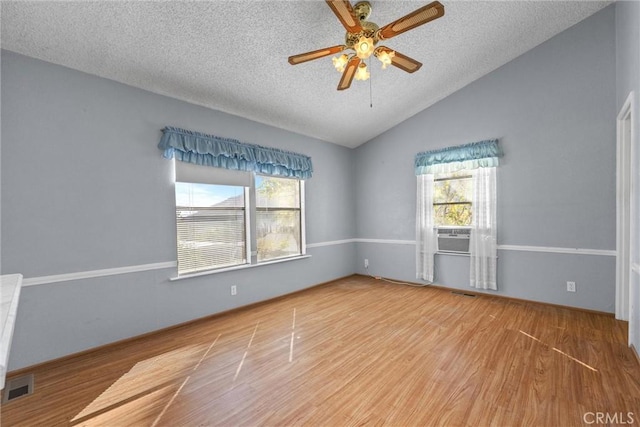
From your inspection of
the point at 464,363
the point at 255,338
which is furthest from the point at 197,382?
the point at 464,363

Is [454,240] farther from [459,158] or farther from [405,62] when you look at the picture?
[405,62]

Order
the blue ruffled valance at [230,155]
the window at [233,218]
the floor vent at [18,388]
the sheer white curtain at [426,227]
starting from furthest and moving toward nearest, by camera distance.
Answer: the sheer white curtain at [426,227] < the window at [233,218] < the blue ruffled valance at [230,155] < the floor vent at [18,388]

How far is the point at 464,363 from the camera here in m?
2.39

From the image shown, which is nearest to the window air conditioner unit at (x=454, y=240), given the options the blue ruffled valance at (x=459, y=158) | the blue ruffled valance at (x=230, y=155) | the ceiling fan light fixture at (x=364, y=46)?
the blue ruffled valance at (x=459, y=158)

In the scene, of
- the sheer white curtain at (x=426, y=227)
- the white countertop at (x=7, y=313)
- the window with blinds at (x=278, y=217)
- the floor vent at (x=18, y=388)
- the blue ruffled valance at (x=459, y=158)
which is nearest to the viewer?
the white countertop at (x=7, y=313)

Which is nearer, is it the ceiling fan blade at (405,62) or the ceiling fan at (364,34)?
the ceiling fan at (364,34)

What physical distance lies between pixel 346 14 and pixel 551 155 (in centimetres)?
344

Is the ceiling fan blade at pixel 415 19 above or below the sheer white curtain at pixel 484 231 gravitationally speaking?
above

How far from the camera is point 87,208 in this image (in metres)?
2.69

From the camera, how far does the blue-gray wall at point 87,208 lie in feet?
7.82

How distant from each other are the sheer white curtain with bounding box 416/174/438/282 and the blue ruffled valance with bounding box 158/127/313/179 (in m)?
1.96

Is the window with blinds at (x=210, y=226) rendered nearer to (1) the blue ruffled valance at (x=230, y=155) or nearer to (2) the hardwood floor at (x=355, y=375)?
(1) the blue ruffled valance at (x=230, y=155)

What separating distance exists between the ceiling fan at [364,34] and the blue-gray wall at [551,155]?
231 centimetres

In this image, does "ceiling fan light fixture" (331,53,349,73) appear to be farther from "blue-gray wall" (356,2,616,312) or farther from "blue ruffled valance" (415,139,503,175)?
"blue-gray wall" (356,2,616,312)
